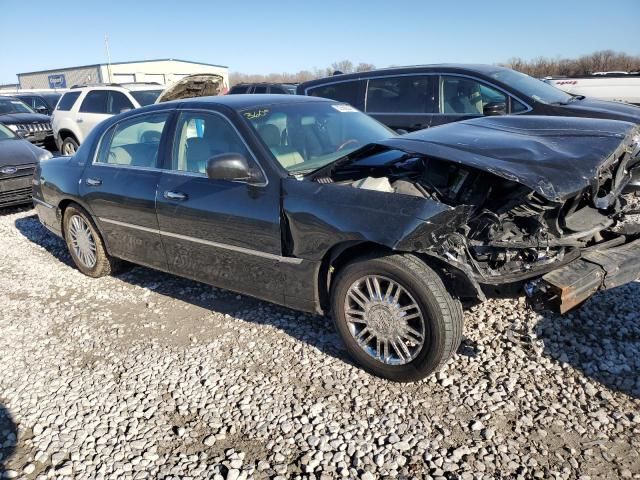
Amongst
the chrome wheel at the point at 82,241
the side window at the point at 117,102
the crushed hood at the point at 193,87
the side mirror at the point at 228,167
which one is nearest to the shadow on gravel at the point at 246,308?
the chrome wheel at the point at 82,241

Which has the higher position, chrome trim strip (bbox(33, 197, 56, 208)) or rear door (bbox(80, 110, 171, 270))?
rear door (bbox(80, 110, 171, 270))

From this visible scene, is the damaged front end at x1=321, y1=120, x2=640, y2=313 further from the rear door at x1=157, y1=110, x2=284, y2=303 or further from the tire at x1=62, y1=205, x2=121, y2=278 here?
the tire at x1=62, y1=205, x2=121, y2=278

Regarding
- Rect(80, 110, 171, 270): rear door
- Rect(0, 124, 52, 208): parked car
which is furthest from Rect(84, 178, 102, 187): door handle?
Rect(0, 124, 52, 208): parked car

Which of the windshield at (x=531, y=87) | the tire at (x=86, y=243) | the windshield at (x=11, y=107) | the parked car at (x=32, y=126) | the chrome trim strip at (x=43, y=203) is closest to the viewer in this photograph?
the tire at (x=86, y=243)

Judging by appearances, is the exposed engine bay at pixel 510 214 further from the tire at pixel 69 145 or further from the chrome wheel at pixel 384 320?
the tire at pixel 69 145

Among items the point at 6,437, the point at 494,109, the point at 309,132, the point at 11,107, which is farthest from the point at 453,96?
the point at 11,107

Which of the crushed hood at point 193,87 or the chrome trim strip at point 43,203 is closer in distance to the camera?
the chrome trim strip at point 43,203

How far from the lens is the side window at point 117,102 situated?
10.6 m

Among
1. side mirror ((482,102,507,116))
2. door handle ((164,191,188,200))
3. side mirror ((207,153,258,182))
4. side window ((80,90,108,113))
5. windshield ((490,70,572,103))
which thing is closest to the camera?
side mirror ((207,153,258,182))

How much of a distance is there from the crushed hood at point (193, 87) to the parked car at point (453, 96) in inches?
136

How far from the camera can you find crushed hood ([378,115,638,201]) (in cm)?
273

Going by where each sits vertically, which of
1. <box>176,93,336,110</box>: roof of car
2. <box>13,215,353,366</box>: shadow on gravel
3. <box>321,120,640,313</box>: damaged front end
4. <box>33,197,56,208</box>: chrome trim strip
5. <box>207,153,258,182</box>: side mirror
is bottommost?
<box>13,215,353,366</box>: shadow on gravel

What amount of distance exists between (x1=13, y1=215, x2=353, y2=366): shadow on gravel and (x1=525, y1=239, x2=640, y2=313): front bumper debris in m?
1.30

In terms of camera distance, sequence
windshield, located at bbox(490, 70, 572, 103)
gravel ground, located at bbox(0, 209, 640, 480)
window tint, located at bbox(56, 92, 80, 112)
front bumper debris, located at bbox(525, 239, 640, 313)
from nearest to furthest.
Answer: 1. gravel ground, located at bbox(0, 209, 640, 480)
2. front bumper debris, located at bbox(525, 239, 640, 313)
3. windshield, located at bbox(490, 70, 572, 103)
4. window tint, located at bbox(56, 92, 80, 112)
